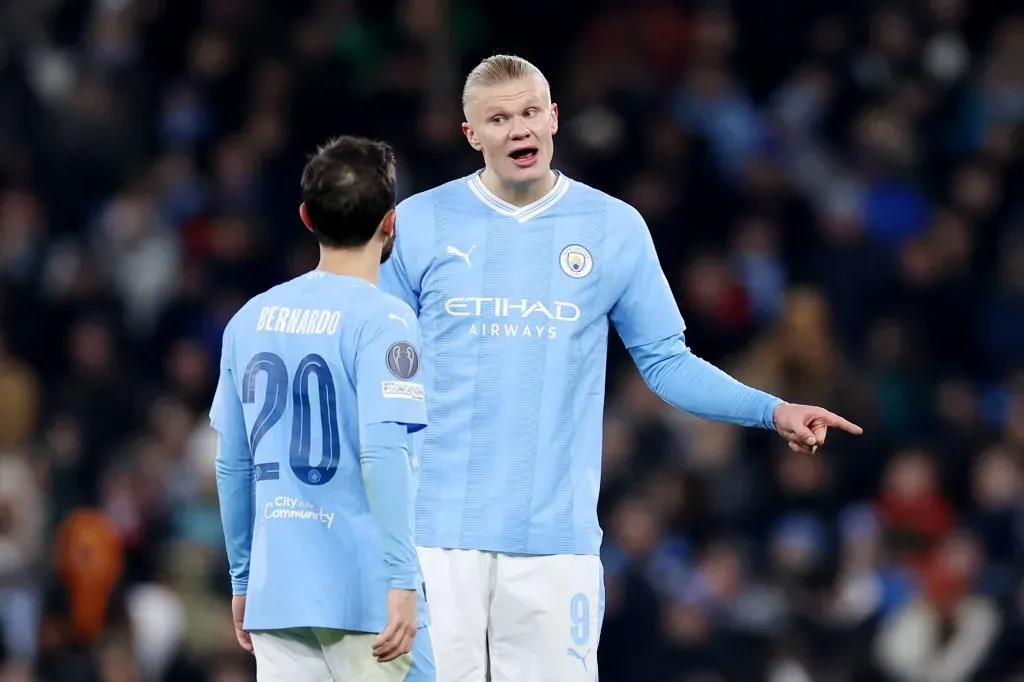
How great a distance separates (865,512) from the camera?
12.3 meters

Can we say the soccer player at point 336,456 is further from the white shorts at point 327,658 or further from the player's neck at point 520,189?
the player's neck at point 520,189

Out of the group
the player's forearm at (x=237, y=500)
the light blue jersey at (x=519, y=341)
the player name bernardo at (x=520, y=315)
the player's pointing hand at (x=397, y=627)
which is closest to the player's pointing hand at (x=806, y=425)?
the light blue jersey at (x=519, y=341)

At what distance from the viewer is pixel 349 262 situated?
17.4ft

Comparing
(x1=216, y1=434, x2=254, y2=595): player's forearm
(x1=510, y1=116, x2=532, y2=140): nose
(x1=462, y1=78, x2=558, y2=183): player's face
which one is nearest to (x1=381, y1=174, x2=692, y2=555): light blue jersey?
(x1=462, y1=78, x2=558, y2=183): player's face

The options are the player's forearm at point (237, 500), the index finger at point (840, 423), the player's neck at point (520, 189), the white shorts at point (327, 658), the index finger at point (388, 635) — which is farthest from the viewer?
the player's neck at point (520, 189)

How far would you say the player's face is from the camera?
20.2 feet

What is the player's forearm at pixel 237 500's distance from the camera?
5.38m

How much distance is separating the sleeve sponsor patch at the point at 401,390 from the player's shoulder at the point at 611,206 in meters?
1.37

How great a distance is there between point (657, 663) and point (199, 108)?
19.7ft

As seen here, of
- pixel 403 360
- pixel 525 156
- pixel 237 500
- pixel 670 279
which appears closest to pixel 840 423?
pixel 525 156

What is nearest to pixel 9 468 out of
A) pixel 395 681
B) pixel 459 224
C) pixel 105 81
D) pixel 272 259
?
pixel 272 259

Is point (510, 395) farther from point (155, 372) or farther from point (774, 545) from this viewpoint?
point (155, 372)

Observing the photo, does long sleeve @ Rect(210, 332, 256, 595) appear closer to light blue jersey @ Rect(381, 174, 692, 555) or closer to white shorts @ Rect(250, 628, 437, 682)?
white shorts @ Rect(250, 628, 437, 682)

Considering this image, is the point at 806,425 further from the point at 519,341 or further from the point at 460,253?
the point at 460,253
